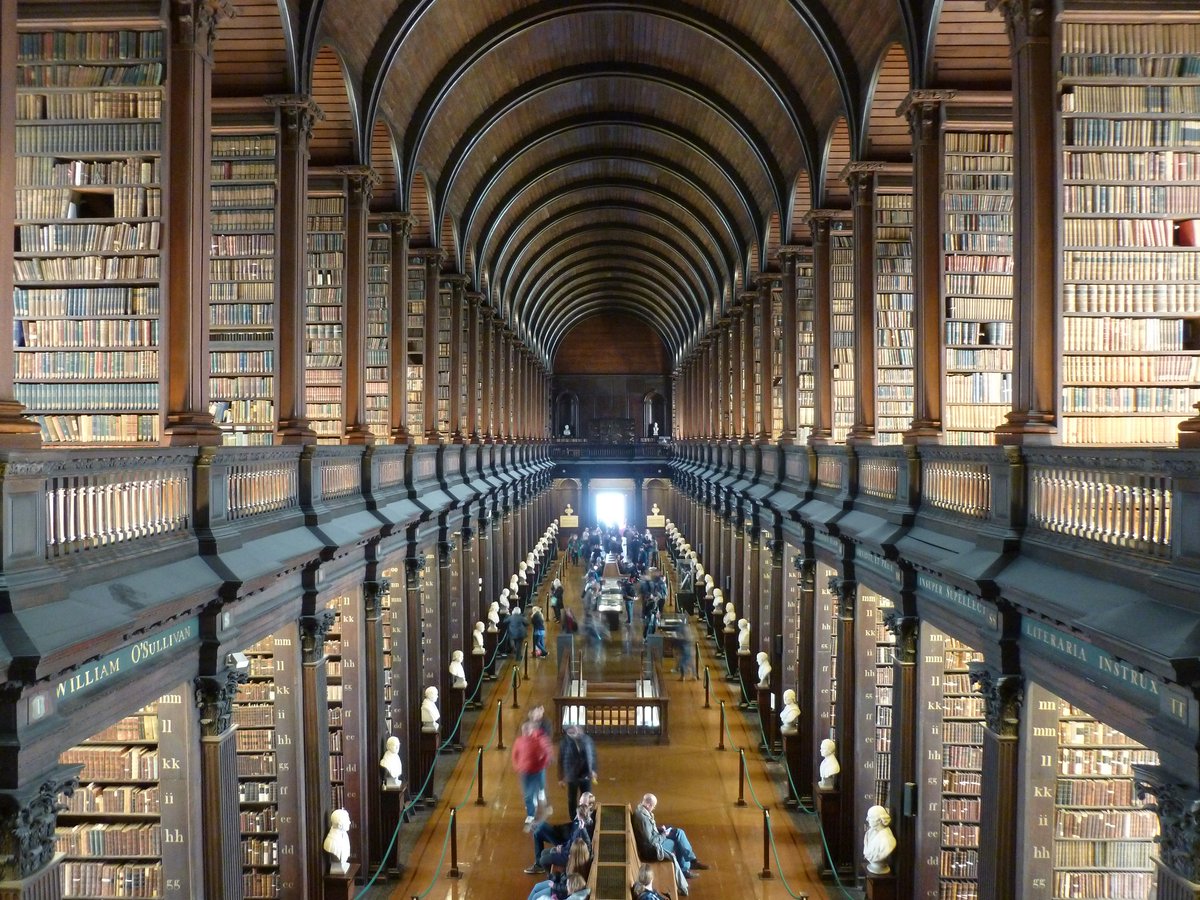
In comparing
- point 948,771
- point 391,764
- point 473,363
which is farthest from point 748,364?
point 948,771

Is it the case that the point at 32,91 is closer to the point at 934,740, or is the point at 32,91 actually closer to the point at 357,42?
the point at 357,42

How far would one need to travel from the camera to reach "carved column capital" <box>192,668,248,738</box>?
5832mm

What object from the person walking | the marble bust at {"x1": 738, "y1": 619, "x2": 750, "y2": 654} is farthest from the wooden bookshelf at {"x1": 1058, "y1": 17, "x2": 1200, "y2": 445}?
the marble bust at {"x1": 738, "y1": 619, "x2": 750, "y2": 654}

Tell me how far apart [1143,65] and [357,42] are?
7.86m

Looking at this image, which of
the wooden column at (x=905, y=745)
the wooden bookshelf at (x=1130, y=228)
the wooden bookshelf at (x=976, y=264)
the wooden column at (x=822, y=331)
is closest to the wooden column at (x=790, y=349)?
the wooden column at (x=822, y=331)

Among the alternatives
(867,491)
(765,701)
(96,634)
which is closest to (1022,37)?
(867,491)

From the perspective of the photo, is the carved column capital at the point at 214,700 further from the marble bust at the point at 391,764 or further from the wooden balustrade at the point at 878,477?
the wooden balustrade at the point at 878,477

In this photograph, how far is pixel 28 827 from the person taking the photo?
3.92m

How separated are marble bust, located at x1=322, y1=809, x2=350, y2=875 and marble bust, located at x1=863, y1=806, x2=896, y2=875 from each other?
446 cm

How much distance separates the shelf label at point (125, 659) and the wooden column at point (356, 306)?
4.99 meters

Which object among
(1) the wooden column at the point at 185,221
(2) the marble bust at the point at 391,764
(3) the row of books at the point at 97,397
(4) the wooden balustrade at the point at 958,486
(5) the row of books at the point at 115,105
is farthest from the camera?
(2) the marble bust at the point at 391,764

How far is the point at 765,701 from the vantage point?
14586 millimetres

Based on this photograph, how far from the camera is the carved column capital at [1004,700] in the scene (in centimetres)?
581

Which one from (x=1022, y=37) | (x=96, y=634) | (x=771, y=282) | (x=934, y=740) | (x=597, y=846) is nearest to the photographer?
(x=96, y=634)
